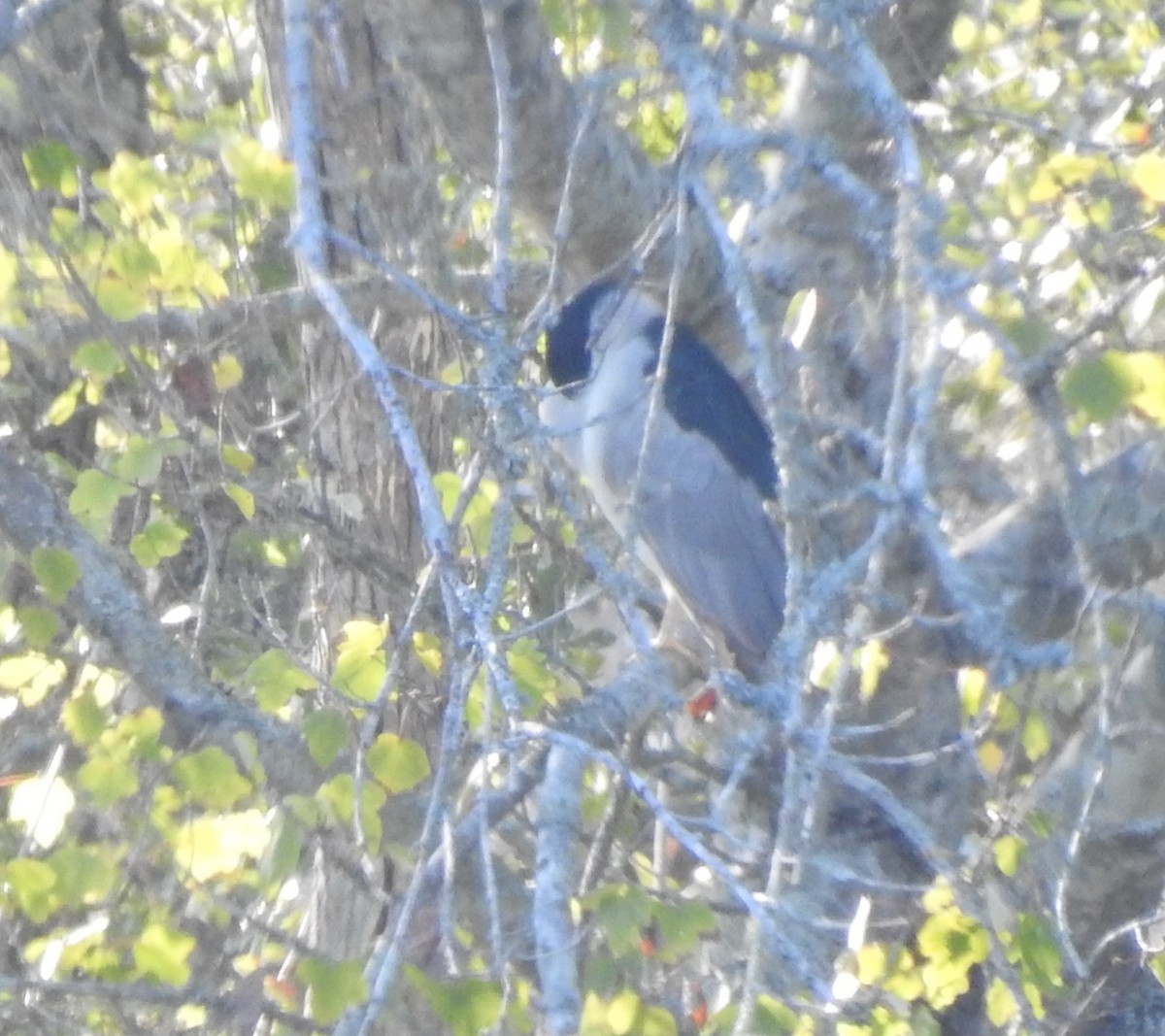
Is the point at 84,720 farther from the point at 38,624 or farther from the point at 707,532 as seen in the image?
the point at 707,532

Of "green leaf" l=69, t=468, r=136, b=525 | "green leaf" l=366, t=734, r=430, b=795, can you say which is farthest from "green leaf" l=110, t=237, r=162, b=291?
"green leaf" l=366, t=734, r=430, b=795

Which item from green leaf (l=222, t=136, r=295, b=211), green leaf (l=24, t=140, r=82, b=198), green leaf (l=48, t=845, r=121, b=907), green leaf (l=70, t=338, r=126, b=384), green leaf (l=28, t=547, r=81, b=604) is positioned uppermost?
green leaf (l=24, t=140, r=82, b=198)

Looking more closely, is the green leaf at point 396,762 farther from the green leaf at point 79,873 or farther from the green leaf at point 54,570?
the green leaf at point 54,570

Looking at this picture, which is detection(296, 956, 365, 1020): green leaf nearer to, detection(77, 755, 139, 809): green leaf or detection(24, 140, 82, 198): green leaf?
detection(77, 755, 139, 809): green leaf

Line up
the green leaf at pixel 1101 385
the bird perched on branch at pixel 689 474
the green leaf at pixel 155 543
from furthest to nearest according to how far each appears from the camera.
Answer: the bird perched on branch at pixel 689 474 → the green leaf at pixel 155 543 → the green leaf at pixel 1101 385

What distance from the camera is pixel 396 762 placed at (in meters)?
1.88

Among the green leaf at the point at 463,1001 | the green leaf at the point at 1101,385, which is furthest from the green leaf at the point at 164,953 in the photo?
the green leaf at the point at 1101,385

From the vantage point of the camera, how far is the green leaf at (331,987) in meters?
1.64

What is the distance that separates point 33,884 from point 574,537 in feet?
3.43

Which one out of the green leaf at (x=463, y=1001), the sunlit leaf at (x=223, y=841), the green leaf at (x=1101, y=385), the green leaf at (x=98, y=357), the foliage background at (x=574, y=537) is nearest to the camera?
the foliage background at (x=574, y=537)

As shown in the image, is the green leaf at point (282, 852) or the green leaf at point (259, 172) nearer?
the green leaf at point (282, 852)

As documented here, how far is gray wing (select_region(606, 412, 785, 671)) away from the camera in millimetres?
3246

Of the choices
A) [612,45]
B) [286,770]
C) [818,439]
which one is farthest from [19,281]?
[818,439]

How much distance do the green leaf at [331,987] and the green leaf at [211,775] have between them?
335mm
